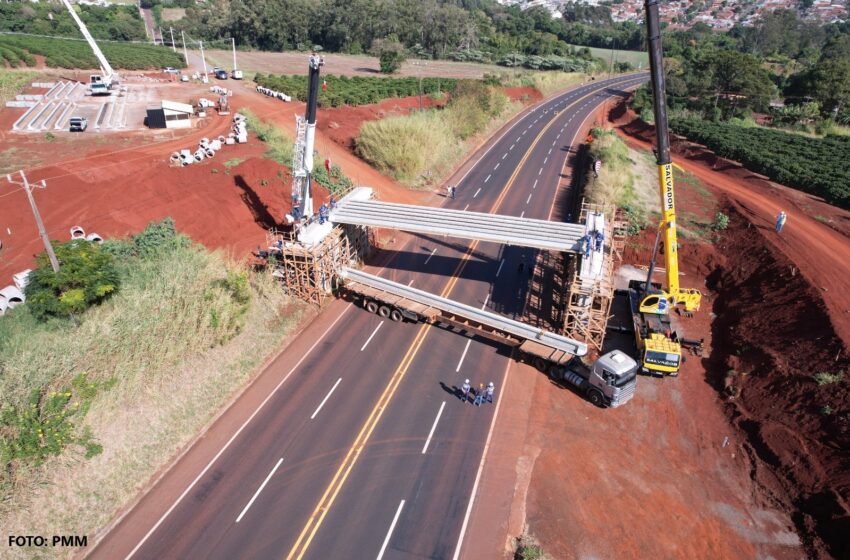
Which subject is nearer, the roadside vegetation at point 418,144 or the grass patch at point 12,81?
the roadside vegetation at point 418,144

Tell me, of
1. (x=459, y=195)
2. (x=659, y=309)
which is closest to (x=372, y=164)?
(x=459, y=195)

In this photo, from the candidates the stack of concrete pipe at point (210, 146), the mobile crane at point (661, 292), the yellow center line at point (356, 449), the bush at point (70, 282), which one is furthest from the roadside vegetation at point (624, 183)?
the bush at point (70, 282)

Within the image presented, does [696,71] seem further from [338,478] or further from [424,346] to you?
[338,478]

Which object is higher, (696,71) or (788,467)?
(696,71)

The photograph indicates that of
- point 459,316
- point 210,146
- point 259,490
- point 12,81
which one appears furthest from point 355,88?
point 259,490

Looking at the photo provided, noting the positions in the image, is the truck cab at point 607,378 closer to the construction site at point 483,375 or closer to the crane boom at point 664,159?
the construction site at point 483,375

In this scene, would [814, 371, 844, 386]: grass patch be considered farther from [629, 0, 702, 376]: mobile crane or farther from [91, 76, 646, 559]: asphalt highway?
[91, 76, 646, 559]: asphalt highway

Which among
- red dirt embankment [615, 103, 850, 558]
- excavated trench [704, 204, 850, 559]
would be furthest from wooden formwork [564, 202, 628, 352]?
red dirt embankment [615, 103, 850, 558]

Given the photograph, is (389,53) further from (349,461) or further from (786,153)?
(349,461)
